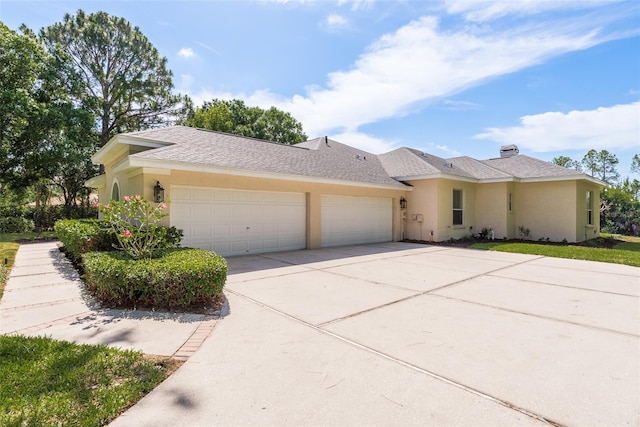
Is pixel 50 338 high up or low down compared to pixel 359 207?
down

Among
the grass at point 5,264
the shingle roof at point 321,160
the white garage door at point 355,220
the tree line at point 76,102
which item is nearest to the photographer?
the grass at point 5,264

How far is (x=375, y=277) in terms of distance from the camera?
24.3 feet

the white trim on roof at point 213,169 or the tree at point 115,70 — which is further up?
the tree at point 115,70

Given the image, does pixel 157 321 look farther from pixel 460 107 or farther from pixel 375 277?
pixel 460 107

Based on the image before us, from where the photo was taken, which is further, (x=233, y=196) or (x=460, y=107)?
(x=460, y=107)

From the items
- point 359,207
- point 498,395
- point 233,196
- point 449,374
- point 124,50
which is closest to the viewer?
point 498,395

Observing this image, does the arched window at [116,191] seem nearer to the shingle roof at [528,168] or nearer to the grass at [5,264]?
the grass at [5,264]

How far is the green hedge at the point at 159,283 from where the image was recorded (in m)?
4.89

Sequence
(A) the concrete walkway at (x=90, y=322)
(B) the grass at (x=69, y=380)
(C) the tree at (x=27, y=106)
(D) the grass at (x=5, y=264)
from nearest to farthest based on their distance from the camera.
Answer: (B) the grass at (x=69, y=380)
(A) the concrete walkway at (x=90, y=322)
(D) the grass at (x=5, y=264)
(C) the tree at (x=27, y=106)

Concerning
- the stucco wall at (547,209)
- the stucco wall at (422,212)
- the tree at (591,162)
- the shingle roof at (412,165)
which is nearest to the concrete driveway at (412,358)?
the stucco wall at (422,212)

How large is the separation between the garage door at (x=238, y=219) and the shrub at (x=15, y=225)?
17.7 m

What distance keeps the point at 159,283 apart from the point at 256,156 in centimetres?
726

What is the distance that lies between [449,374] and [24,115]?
21.4 meters

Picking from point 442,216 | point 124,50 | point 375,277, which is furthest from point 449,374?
point 124,50
